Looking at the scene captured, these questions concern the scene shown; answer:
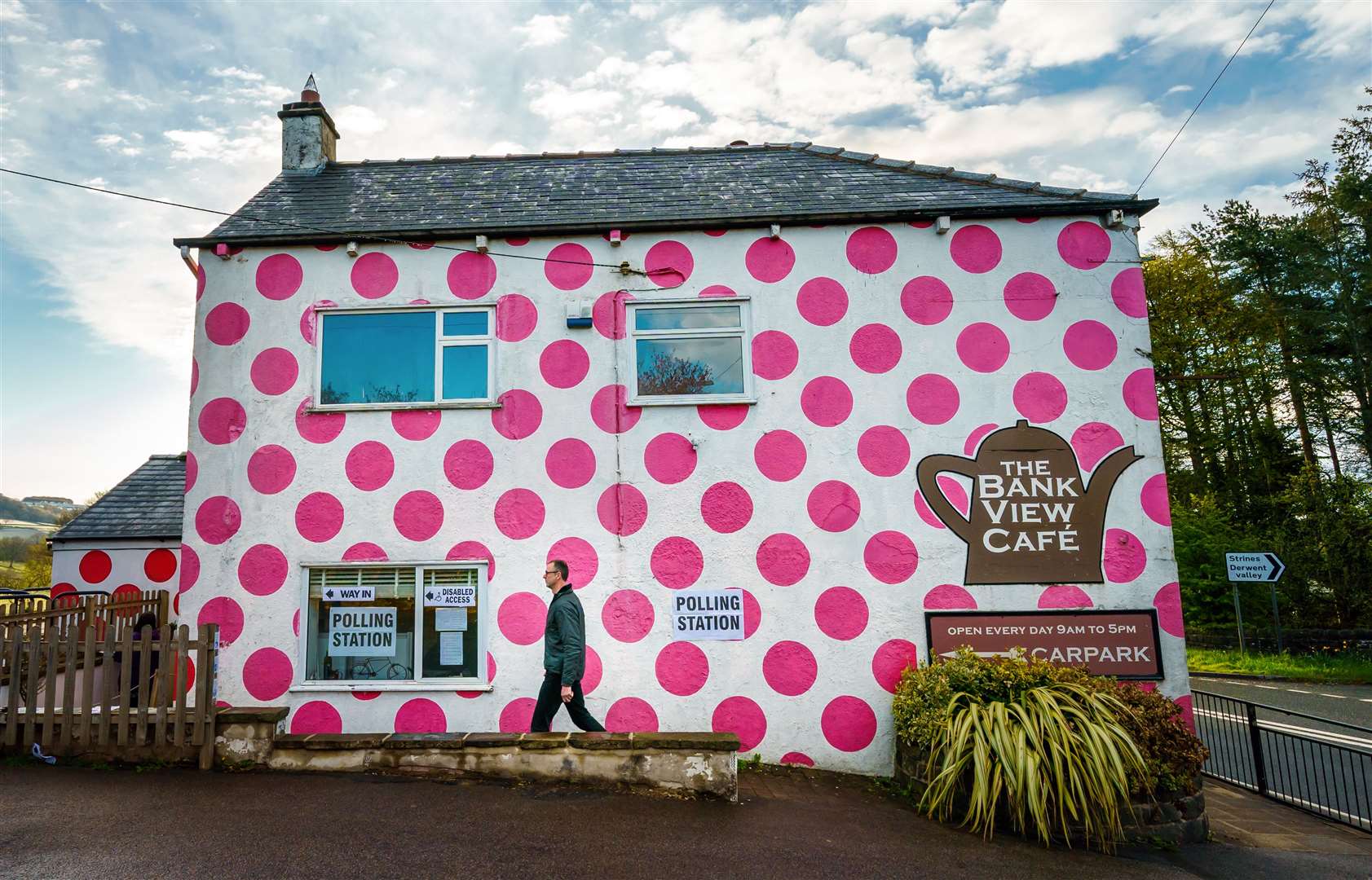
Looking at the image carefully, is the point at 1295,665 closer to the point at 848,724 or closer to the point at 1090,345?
the point at 1090,345

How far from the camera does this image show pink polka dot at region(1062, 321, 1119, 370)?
790 cm

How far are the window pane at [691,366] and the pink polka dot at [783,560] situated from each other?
5.53 ft

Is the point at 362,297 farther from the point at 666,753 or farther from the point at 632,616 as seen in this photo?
the point at 666,753

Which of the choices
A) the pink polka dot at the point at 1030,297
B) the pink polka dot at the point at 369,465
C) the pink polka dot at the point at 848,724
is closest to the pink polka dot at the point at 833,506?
the pink polka dot at the point at 848,724

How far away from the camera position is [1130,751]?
5738 millimetres

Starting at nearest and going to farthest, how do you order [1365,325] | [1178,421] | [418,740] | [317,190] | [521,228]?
[418,740] < [521,228] < [317,190] < [1365,325] < [1178,421]

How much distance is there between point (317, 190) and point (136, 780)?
22.9ft

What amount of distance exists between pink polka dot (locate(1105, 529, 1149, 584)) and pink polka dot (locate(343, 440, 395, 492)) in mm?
7610

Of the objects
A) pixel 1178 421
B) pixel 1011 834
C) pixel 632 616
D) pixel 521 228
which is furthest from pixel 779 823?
pixel 1178 421

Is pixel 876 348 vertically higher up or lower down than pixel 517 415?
higher up

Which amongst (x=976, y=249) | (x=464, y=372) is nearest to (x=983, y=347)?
(x=976, y=249)

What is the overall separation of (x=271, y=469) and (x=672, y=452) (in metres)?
4.33

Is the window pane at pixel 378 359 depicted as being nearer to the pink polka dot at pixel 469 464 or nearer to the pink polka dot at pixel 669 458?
the pink polka dot at pixel 469 464

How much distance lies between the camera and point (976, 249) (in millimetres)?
8117
